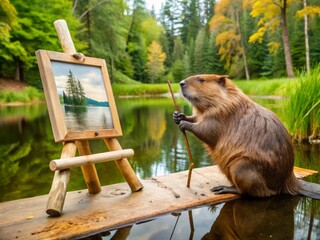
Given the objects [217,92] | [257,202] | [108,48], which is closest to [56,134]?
[217,92]

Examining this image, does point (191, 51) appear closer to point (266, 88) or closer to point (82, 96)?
point (266, 88)

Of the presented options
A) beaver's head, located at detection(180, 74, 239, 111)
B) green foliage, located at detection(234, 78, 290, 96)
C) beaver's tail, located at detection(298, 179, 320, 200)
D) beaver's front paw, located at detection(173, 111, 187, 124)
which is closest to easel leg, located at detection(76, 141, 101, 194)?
beaver's front paw, located at detection(173, 111, 187, 124)

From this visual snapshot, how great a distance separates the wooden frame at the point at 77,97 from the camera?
2.05 m

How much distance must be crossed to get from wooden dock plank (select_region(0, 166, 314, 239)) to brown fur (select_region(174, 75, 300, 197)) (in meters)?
0.26

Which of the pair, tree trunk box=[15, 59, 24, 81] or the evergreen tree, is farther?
the evergreen tree

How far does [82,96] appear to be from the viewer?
2275mm

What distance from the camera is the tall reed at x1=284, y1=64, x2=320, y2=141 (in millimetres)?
4062

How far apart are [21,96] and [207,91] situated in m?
15.1

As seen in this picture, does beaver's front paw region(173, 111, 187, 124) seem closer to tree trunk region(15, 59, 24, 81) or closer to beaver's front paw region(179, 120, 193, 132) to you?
beaver's front paw region(179, 120, 193, 132)

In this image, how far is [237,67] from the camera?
74.6 ft

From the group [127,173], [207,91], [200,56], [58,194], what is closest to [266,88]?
[207,91]

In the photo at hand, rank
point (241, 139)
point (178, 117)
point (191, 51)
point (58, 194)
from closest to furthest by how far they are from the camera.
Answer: point (58, 194), point (241, 139), point (178, 117), point (191, 51)

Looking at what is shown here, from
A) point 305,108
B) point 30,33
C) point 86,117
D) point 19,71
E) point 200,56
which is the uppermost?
point 30,33

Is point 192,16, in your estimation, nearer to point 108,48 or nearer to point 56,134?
point 108,48
